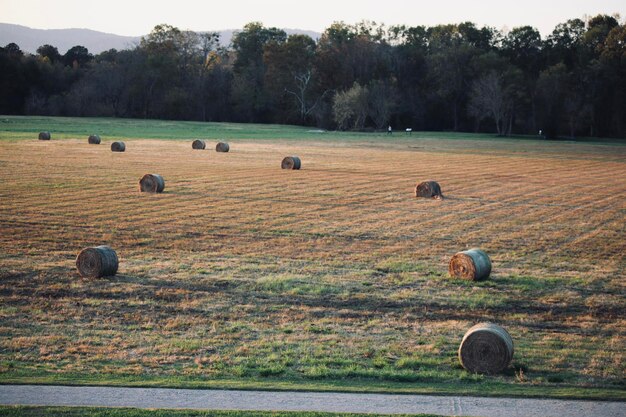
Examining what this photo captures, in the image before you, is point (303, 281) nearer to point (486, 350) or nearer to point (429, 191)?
point (486, 350)

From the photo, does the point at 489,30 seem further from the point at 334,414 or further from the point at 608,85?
the point at 334,414

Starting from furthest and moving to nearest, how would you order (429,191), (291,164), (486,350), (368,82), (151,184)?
(368,82) → (291,164) → (429,191) → (151,184) → (486,350)

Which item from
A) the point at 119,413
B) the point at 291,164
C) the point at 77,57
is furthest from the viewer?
the point at 77,57

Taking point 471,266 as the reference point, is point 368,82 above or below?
above

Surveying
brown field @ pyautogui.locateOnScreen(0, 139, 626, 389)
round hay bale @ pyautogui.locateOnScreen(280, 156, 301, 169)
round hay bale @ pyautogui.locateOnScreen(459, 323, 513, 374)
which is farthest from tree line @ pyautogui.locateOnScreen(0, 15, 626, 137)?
round hay bale @ pyautogui.locateOnScreen(459, 323, 513, 374)

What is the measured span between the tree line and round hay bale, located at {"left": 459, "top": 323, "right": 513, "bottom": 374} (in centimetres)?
9212

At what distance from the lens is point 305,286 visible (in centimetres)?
1670

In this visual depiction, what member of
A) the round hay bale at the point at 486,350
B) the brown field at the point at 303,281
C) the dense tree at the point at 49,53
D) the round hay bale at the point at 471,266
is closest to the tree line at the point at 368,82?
the dense tree at the point at 49,53

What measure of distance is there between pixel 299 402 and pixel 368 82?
10953 centimetres

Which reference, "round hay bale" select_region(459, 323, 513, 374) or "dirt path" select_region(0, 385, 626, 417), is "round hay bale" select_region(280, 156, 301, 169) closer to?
"round hay bale" select_region(459, 323, 513, 374)

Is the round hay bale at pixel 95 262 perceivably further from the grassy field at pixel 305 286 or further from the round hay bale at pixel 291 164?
the round hay bale at pixel 291 164

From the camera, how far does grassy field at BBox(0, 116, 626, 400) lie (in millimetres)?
11539

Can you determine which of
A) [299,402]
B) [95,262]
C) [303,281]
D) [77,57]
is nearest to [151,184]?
[95,262]

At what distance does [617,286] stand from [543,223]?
881 cm
